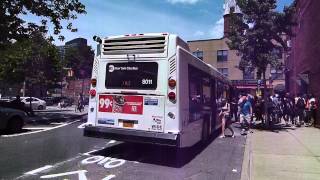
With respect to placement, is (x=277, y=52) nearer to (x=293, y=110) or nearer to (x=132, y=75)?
(x=293, y=110)

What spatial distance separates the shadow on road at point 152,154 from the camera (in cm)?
1121

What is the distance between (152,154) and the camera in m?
12.1

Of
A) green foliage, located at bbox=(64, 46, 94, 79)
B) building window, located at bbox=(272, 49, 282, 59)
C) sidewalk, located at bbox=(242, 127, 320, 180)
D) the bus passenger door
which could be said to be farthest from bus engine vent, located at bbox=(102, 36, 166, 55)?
green foliage, located at bbox=(64, 46, 94, 79)

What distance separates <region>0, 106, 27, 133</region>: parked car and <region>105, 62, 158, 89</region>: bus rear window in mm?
6387

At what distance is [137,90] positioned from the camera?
11.1 m

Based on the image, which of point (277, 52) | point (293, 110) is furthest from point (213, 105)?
point (293, 110)

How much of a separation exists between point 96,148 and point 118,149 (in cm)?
65

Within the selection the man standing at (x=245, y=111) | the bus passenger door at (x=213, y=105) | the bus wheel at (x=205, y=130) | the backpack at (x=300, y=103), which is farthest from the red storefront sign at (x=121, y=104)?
the backpack at (x=300, y=103)

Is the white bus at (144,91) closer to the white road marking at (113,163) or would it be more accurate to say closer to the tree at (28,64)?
the white road marking at (113,163)

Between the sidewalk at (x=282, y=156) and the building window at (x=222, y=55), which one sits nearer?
the sidewalk at (x=282, y=156)

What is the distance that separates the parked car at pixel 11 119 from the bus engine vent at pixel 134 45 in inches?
254

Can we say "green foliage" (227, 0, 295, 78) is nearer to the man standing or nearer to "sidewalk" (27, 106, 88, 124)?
the man standing

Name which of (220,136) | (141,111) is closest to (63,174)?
(141,111)

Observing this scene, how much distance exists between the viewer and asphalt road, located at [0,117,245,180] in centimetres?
923
